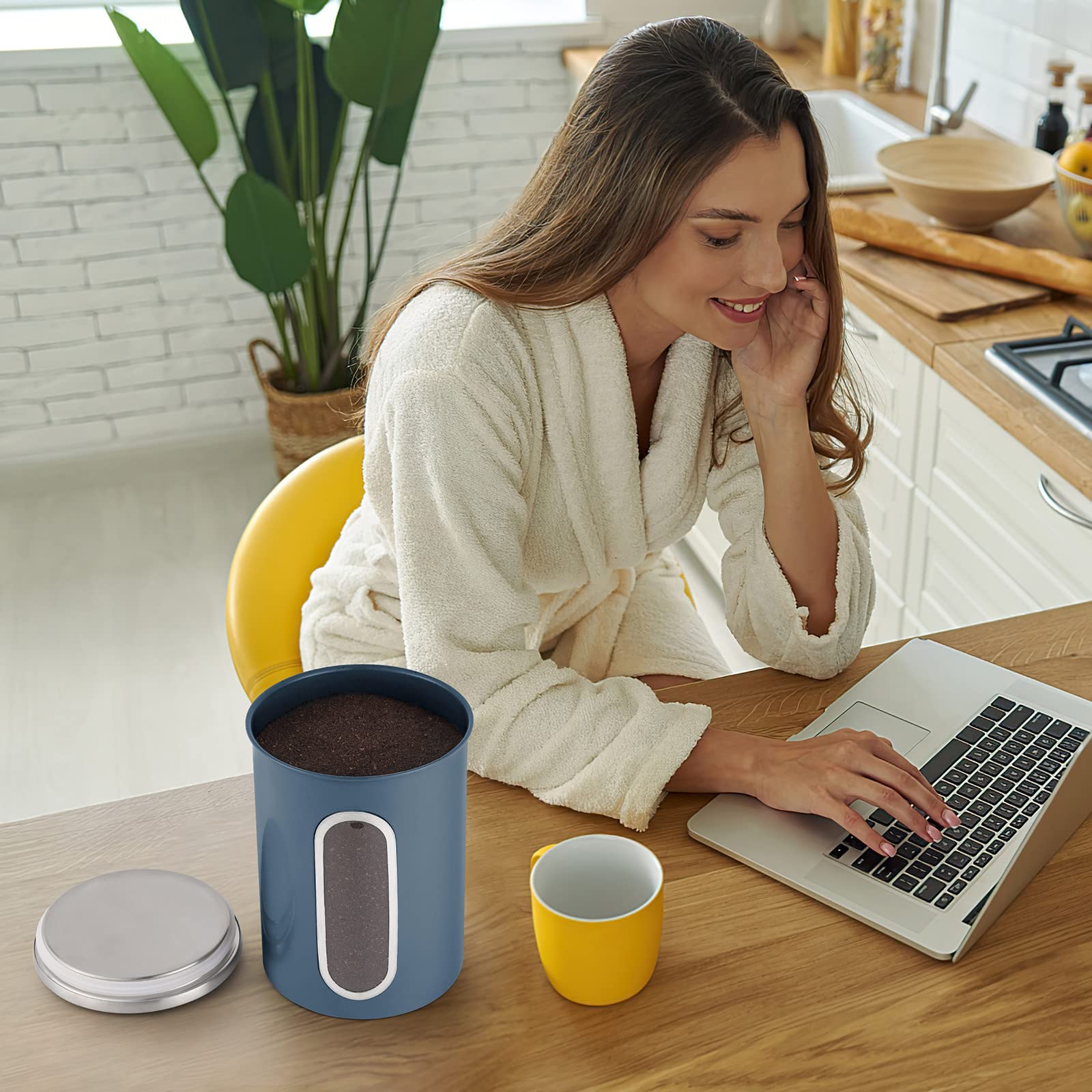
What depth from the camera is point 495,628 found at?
3.84 feet

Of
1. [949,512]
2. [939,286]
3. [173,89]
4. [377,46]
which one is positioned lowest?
[949,512]

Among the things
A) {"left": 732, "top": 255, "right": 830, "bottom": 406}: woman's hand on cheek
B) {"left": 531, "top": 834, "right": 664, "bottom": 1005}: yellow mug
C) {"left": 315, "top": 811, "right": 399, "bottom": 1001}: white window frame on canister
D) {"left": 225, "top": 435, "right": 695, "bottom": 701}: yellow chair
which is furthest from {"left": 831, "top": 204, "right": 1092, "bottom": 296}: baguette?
{"left": 315, "top": 811, "right": 399, "bottom": 1001}: white window frame on canister

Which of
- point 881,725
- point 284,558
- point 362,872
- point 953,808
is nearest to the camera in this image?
point 362,872

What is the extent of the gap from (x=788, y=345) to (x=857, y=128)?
194cm

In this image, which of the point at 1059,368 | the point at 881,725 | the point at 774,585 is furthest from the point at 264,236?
the point at 881,725

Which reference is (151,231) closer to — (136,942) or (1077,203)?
(1077,203)

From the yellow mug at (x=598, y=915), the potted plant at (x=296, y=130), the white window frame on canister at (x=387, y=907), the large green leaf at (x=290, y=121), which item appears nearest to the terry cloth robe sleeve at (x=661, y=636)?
the yellow mug at (x=598, y=915)

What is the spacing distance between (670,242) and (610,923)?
711 millimetres

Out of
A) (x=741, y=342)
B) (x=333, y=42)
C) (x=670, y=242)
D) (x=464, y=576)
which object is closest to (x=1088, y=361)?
(x=741, y=342)

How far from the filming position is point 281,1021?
0.85 m

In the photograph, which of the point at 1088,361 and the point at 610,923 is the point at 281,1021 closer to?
the point at 610,923

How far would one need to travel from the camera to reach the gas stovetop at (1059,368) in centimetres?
176

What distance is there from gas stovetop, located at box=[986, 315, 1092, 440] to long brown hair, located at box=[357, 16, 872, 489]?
0.58 meters

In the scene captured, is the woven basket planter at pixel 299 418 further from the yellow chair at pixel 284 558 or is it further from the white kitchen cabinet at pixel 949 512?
the yellow chair at pixel 284 558
